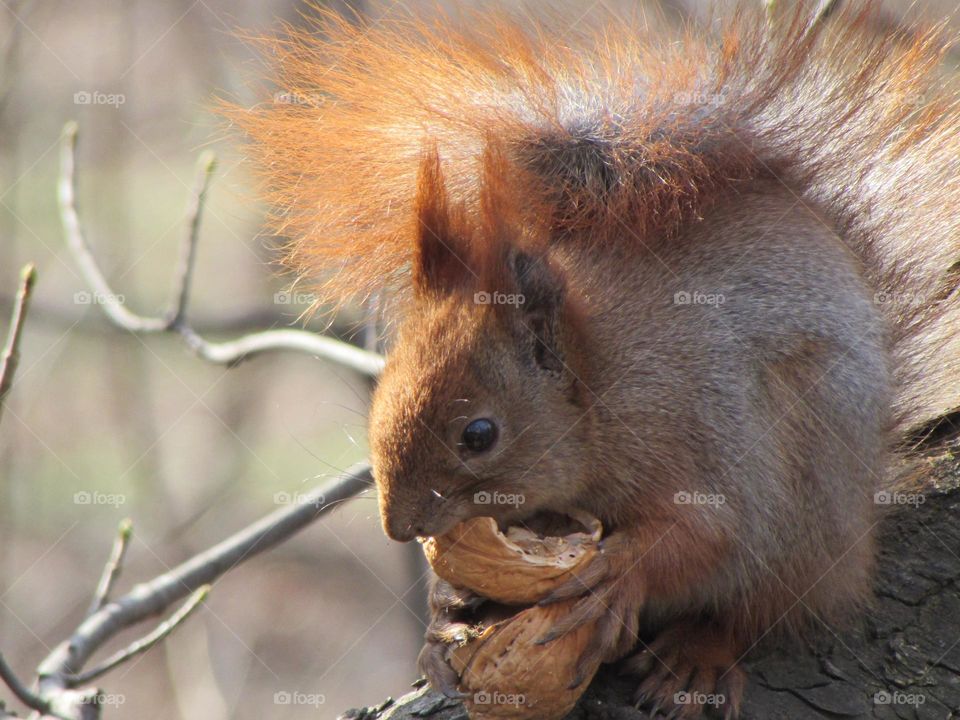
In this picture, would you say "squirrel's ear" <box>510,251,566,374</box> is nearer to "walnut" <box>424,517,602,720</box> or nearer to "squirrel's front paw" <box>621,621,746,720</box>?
"walnut" <box>424,517,602,720</box>

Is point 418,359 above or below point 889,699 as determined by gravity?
above

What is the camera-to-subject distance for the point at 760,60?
322 centimetres

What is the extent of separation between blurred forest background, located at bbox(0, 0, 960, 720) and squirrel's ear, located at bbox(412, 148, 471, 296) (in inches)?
141

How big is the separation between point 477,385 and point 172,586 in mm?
1349

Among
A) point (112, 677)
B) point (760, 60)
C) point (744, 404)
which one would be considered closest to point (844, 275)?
point (744, 404)

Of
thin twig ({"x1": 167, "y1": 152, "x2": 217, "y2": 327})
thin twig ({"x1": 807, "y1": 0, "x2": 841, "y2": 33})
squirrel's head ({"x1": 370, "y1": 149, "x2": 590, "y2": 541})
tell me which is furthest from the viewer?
thin twig ({"x1": 167, "y1": 152, "x2": 217, "y2": 327})

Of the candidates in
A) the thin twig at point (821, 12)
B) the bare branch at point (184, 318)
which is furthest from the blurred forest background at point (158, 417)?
the bare branch at point (184, 318)

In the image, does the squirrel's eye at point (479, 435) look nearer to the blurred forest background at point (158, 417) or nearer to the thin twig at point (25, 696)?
the thin twig at point (25, 696)

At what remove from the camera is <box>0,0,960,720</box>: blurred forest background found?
21.9 feet

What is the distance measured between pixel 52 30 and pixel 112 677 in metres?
4.95

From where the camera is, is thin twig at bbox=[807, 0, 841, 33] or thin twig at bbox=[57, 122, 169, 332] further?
thin twig at bbox=[57, 122, 169, 332]

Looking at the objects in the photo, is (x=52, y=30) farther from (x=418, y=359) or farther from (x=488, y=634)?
(x=488, y=634)

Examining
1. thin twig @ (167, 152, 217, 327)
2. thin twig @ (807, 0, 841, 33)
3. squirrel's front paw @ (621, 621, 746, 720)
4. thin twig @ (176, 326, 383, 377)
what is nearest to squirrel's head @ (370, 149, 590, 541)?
squirrel's front paw @ (621, 621, 746, 720)

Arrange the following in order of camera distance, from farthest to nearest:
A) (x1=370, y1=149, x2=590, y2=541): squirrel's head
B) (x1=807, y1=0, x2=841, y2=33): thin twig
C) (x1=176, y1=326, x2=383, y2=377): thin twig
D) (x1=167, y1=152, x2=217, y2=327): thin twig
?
(x1=167, y1=152, x2=217, y2=327): thin twig, (x1=176, y1=326, x2=383, y2=377): thin twig, (x1=807, y1=0, x2=841, y2=33): thin twig, (x1=370, y1=149, x2=590, y2=541): squirrel's head
